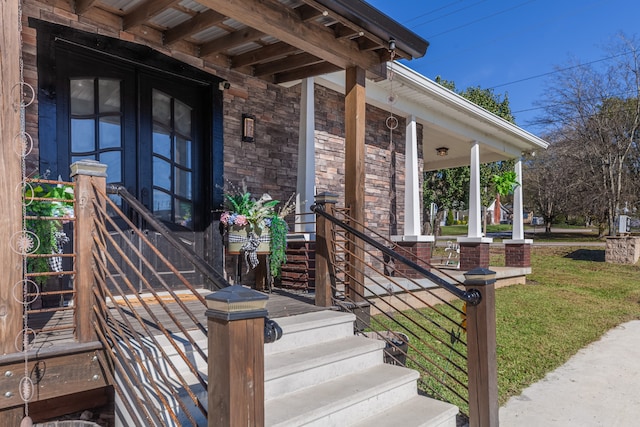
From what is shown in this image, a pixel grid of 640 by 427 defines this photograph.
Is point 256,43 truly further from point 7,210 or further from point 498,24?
point 498,24

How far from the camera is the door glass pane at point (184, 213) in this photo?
444 cm

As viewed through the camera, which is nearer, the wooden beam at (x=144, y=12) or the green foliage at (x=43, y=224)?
the green foliage at (x=43, y=224)

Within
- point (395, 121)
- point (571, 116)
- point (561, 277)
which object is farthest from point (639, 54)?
point (395, 121)

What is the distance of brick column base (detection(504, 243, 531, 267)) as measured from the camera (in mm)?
9625

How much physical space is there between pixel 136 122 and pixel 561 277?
32.0 feet

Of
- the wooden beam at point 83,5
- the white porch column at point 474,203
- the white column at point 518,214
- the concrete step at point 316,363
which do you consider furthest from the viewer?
the white column at point 518,214

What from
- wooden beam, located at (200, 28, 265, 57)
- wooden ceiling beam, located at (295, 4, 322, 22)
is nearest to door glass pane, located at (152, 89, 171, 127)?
wooden beam, located at (200, 28, 265, 57)

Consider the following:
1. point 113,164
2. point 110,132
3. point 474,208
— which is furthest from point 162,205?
point 474,208

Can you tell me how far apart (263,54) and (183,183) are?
1.51m

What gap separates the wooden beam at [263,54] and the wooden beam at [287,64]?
0.21m

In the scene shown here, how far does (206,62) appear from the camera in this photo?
4.58 m

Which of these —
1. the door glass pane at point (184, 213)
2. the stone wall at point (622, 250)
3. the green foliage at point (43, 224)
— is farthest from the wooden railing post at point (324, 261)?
the stone wall at point (622, 250)

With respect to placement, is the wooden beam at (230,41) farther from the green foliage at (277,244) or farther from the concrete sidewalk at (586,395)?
the concrete sidewalk at (586,395)

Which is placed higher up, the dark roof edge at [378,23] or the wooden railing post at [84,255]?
the dark roof edge at [378,23]
